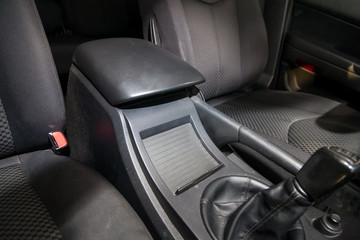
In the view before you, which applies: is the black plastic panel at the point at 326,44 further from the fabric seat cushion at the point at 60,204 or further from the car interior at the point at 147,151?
the fabric seat cushion at the point at 60,204

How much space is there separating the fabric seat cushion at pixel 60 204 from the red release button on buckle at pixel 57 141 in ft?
0.10

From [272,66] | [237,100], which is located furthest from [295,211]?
[272,66]

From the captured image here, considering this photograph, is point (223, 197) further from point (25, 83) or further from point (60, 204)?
point (25, 83)

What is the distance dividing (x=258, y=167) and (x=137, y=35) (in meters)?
1.21

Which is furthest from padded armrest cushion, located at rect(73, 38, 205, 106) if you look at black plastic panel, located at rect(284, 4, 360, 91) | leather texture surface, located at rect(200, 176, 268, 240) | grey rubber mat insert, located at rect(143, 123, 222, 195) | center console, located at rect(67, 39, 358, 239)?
black plastic panel, located at rect(284, 4, 360, 91)

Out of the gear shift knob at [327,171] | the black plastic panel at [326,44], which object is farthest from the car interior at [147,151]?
the black plastic panel at [326,44]

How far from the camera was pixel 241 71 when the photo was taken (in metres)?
1.16

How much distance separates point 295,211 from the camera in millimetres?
441

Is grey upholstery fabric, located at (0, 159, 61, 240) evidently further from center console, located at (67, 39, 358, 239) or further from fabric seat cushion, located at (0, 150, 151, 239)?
center console, located at (67, 39, 358, 239)

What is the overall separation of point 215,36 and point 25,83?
0.72 meters

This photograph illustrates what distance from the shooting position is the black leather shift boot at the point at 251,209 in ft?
1.46

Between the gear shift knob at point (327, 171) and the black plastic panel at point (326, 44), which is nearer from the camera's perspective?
the gear shift knob at point (327, 171)

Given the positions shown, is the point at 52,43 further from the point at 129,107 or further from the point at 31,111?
the point at 129,107

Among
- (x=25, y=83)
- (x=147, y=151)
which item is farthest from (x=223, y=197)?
(x=25, y=83)
